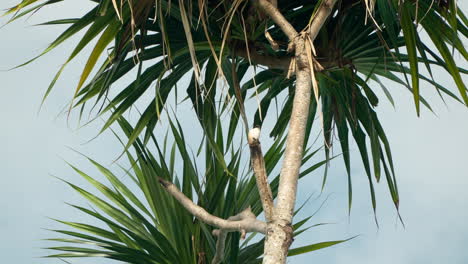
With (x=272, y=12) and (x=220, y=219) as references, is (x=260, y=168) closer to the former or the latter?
(x=220, y=219)

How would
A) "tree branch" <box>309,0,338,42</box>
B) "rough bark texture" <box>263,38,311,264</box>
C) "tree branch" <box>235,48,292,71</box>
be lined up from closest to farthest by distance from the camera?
"rough bark texture" <box>263,38,311,264</box> < "tree branch" <box>309,0,338,42</box> < "tree branch" <box>235,48,292,71</box>

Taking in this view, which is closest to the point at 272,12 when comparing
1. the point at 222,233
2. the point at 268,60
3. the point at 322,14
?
the point at 322,14

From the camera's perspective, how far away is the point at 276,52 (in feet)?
14.1

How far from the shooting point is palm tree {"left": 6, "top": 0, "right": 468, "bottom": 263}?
11.0 feet

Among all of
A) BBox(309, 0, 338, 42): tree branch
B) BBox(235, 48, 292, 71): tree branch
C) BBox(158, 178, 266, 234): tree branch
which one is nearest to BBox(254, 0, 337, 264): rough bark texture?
BBox(309, 0, 338, 42): tree branch

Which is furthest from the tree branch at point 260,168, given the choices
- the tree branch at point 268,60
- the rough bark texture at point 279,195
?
the tree branch at point 268,60

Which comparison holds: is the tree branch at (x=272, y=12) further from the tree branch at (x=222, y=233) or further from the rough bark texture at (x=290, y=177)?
the tree branch at (x=222, y=233)

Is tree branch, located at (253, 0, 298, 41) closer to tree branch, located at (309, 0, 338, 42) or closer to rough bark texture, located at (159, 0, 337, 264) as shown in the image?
tree branch, located at (309, 0, 338, 42)

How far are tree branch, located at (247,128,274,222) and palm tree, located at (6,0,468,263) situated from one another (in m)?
0.30

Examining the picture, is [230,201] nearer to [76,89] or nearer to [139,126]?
[139,126]

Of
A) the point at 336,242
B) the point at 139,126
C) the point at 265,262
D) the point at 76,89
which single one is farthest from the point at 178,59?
the point at 265,262

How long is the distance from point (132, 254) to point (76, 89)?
1.52m

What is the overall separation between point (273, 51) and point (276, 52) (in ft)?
0.15

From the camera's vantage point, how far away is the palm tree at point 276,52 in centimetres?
335
